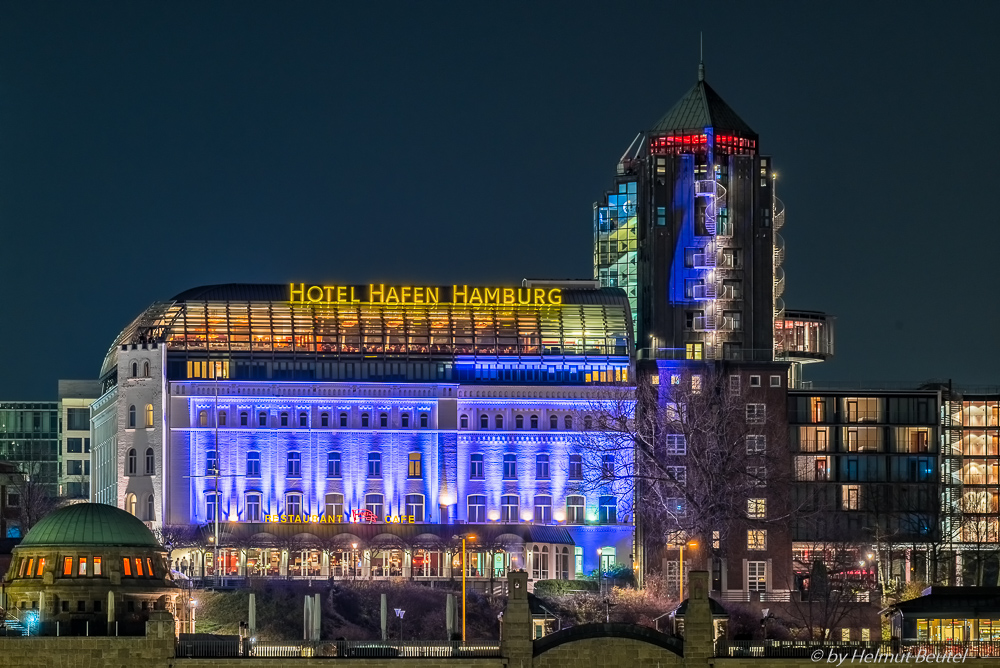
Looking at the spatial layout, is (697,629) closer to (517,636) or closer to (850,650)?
(850,650)

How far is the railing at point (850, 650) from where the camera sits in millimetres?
164250

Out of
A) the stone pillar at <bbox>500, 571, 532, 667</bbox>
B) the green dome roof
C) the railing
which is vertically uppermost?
the green dome roof

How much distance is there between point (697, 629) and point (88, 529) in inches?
1652

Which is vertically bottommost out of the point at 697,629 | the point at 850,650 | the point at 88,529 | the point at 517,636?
the point at 850,650

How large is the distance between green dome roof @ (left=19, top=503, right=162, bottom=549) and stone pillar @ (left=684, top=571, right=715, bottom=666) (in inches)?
1524

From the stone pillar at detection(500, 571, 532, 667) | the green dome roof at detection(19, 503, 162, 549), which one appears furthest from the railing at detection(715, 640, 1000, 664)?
the green dome roof at detection(19, 503, 162, 549)

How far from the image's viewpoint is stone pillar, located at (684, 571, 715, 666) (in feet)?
534

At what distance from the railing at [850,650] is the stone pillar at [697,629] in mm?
1402

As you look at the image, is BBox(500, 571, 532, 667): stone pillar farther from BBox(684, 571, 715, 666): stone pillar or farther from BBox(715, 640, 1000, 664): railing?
BBox(715, 640, 1000, 664): railing

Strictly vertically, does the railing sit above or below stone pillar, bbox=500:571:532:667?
below

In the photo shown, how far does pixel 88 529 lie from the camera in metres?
174

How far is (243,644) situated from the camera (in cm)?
16875

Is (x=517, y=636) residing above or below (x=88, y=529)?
below

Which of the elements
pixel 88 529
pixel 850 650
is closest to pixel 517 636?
pixel 850 650
